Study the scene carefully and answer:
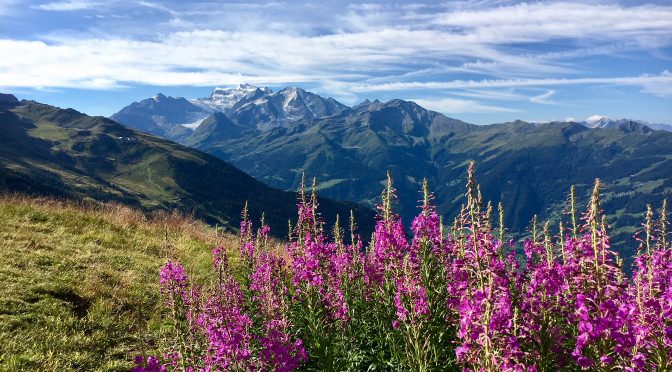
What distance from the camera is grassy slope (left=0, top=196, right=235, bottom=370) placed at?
8.84 metres

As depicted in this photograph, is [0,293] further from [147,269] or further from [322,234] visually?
[322,234]

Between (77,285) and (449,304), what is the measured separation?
10.5 m

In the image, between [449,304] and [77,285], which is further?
[77,285]

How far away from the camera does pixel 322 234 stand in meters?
8.39

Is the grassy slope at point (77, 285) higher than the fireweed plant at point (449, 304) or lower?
lower

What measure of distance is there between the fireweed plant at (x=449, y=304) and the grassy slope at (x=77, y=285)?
1.58m

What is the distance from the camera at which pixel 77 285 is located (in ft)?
39.2

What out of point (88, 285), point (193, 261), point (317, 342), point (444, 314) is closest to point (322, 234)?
point (317, 342)

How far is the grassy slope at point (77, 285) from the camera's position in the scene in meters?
8.84

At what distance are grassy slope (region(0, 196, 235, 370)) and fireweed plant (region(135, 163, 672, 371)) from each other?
1.58 meters

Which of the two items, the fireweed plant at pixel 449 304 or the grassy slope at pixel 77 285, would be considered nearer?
the fireweed plant at pixel 449 304

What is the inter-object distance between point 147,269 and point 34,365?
6.79m

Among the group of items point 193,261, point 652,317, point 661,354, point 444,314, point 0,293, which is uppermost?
point 652,317

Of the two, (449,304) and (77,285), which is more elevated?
(449,304)
